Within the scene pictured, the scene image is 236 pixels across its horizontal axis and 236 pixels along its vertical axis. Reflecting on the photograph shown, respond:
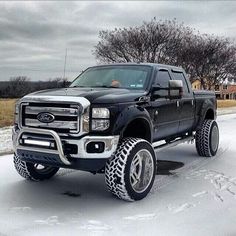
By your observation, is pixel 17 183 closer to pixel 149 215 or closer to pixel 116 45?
pixel 149 215

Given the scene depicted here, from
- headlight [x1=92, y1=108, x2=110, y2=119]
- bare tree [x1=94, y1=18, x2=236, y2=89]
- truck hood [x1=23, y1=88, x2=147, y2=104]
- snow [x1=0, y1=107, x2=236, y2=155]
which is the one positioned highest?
bare tree [x1=94, y1=18, x2=236, y2=89]

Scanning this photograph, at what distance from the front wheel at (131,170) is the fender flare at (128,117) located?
0.77 feet

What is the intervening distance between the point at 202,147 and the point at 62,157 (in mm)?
3943

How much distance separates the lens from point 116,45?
32.9m

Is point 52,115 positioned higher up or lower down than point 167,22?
lower down

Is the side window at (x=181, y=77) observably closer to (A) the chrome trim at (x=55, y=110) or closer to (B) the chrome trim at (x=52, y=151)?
(A) the chrome trim at (x=55, y=110)

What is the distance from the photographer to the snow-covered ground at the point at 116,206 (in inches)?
164

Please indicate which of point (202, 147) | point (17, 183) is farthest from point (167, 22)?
point (17, 183)

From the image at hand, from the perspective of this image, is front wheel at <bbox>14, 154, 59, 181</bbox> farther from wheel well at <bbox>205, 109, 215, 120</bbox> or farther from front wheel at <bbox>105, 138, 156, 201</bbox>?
wheel well at <bbox>205, 109, 215, 120</bbox>

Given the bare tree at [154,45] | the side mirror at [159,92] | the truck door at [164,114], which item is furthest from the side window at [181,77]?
the bare tree at [154,45]

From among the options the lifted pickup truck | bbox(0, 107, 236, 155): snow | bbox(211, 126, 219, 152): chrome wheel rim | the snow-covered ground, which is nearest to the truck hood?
the lifted pickup truck

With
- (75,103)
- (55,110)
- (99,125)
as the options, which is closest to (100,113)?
(99,125)

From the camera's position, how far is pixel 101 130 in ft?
15.8

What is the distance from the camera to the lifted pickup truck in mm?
4766
